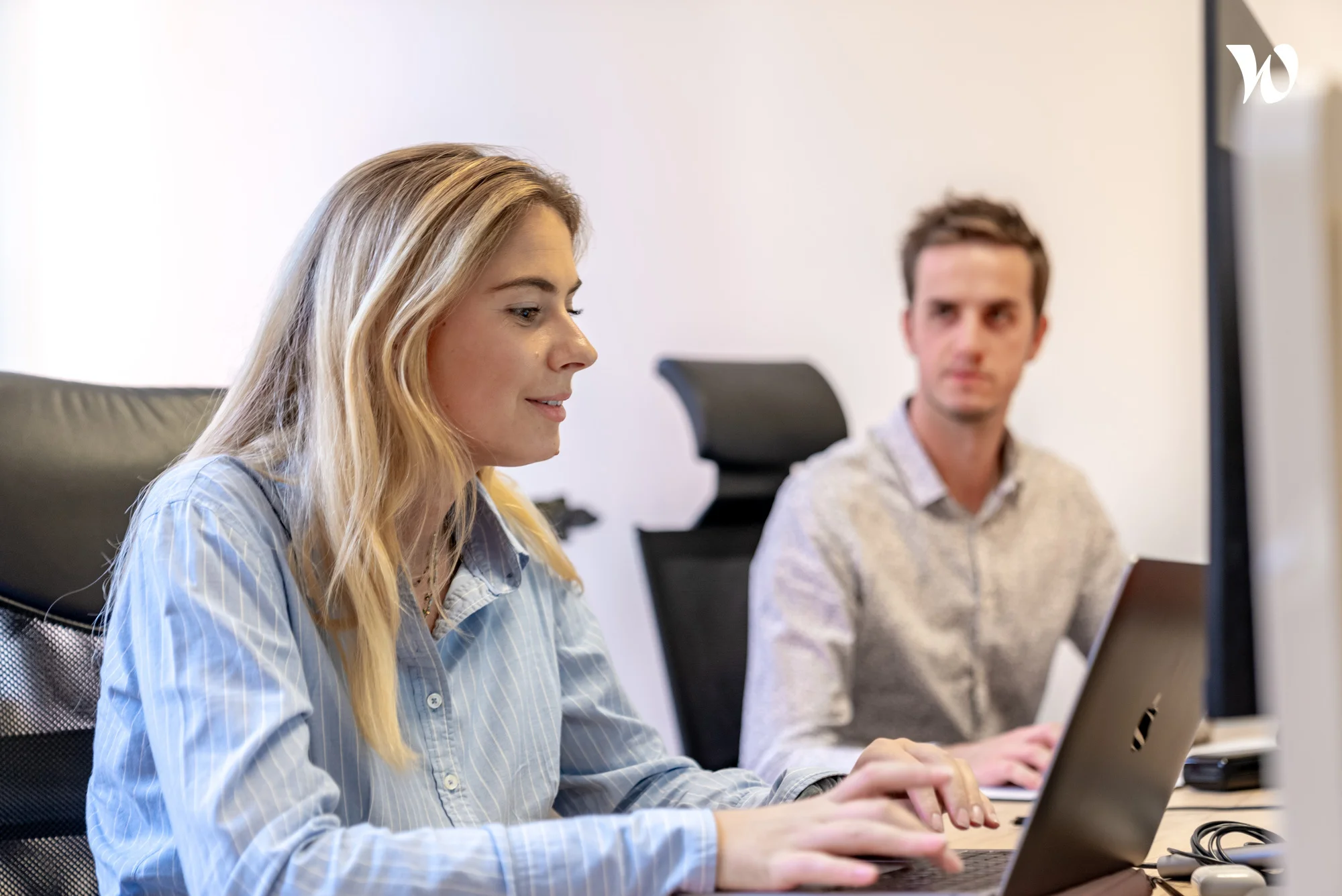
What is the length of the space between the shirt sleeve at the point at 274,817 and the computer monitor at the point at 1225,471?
13.8 inches

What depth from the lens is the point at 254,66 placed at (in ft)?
7.04

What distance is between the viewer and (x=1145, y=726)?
84 cm

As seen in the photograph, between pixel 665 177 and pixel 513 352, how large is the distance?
1476mm

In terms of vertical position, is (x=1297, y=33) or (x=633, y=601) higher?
(x=1297, y=33)

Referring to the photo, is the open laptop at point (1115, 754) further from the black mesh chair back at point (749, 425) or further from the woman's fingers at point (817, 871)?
the black mesh chair back at point (749, 425)

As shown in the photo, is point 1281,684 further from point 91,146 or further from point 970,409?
point 91,146

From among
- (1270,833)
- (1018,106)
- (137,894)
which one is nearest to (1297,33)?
(1018,106)

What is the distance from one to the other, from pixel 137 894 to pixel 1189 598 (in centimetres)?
80

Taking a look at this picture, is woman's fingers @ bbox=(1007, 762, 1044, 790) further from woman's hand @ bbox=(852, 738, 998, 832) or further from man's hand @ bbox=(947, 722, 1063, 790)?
woman's hand @ bbox=(852, 738, 998, 832)

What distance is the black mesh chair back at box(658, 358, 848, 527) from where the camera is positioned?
6.39 feet

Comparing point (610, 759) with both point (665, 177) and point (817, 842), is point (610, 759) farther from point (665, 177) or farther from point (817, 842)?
point (665, 177)

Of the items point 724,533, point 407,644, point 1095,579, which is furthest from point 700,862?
point 1095,579

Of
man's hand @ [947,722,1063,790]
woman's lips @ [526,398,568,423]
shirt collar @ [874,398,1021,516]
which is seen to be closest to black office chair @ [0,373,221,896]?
woman's lips @ [526,398,568,423]

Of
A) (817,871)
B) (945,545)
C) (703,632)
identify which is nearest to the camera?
(817,871)
